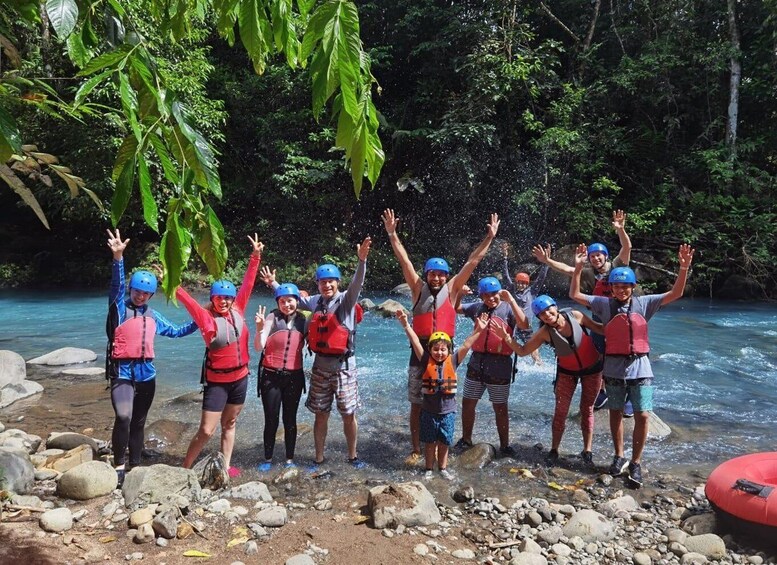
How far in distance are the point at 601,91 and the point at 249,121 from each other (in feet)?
42.6

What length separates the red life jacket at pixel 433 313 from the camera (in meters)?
5.34

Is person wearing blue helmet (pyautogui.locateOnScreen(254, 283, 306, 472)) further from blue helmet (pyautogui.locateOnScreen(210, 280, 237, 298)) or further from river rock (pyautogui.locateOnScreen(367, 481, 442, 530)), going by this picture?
river rock (pyautogui.locateOnScreen(367, 481, 442, 530))

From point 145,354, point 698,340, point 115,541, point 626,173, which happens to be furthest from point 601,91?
point 115,541

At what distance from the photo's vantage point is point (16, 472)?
4.61 m

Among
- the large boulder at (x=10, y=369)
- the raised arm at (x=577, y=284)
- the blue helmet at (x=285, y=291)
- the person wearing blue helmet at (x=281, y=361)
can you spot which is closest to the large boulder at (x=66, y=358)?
the large boulder at (x=10, y=369)

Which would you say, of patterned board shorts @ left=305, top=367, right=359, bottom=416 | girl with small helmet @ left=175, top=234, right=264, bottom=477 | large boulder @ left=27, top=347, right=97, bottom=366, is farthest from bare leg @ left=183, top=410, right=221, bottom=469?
large boulder @ left=27, top=347, right=97, bottom=366

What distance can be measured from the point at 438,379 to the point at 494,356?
87 centimetres

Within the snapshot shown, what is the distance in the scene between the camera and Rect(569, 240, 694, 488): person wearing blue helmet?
199 inches

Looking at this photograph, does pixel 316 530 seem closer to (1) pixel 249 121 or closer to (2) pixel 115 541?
(2) pixel 115 541

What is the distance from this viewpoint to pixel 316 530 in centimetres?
414

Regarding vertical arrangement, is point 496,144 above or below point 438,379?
above

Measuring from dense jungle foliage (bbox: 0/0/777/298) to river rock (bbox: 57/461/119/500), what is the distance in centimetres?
1255

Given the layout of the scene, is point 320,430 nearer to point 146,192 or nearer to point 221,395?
point 221,395

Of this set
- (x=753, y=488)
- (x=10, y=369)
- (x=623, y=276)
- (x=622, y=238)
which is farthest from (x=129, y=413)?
(x=622, y=238)
